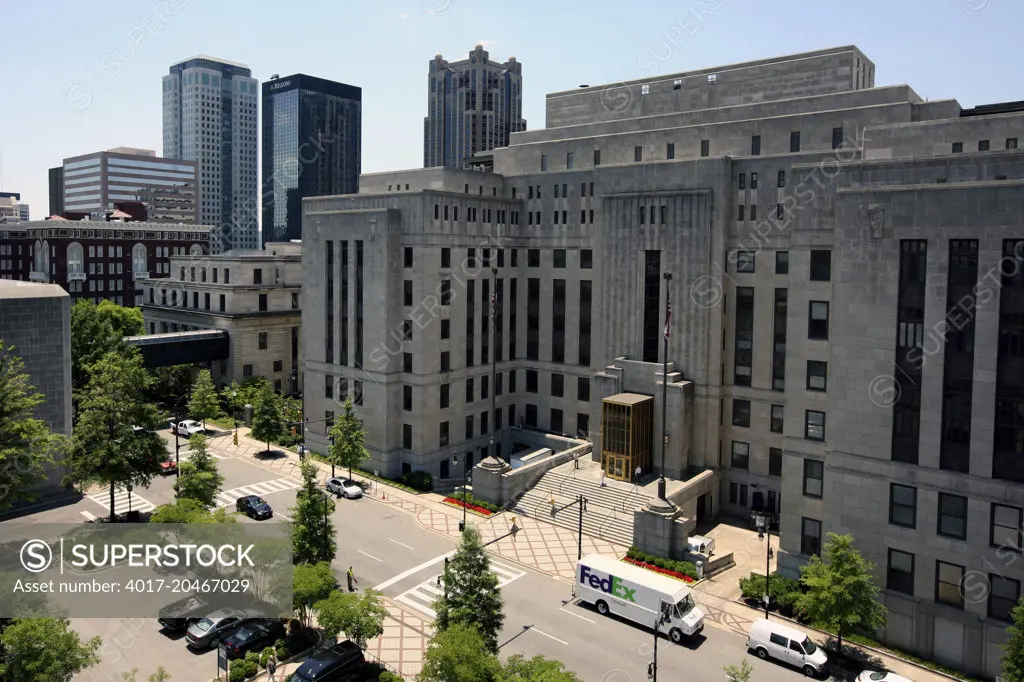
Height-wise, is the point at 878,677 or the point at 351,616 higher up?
the point at 351,616

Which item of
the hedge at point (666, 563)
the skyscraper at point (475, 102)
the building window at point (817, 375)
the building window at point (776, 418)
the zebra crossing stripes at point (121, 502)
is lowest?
the hedge at point (666, 563)

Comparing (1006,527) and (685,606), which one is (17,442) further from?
(1006,527)

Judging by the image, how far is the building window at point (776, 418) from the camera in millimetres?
56197

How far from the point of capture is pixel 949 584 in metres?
36.8

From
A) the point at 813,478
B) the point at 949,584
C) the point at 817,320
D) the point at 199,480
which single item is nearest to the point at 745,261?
the point at 817,320

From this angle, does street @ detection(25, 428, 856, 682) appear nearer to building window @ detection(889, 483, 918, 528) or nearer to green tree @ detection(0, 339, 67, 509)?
green tree @ detection(0, 339, 67, 509)

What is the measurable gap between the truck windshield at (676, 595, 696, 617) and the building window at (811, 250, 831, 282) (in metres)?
21.4

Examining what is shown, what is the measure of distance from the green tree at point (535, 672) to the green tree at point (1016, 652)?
18741mm

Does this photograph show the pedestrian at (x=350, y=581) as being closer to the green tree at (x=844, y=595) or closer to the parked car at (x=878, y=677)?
the green tree at (x=844, y=595)

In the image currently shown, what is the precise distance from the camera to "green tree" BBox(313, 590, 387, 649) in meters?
31.9

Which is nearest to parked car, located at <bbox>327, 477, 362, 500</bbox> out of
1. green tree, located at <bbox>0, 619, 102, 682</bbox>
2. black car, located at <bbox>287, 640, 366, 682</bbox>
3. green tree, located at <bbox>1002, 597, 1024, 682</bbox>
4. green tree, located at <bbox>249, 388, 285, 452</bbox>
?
green tree, located at <bbox>249, 388, 285, 452</bbox>

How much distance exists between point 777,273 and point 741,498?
17.8m

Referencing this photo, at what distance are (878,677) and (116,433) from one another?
43.1 metres

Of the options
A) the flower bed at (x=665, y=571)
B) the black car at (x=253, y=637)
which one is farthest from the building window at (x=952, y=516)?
the black car at (x=253, y=637)
